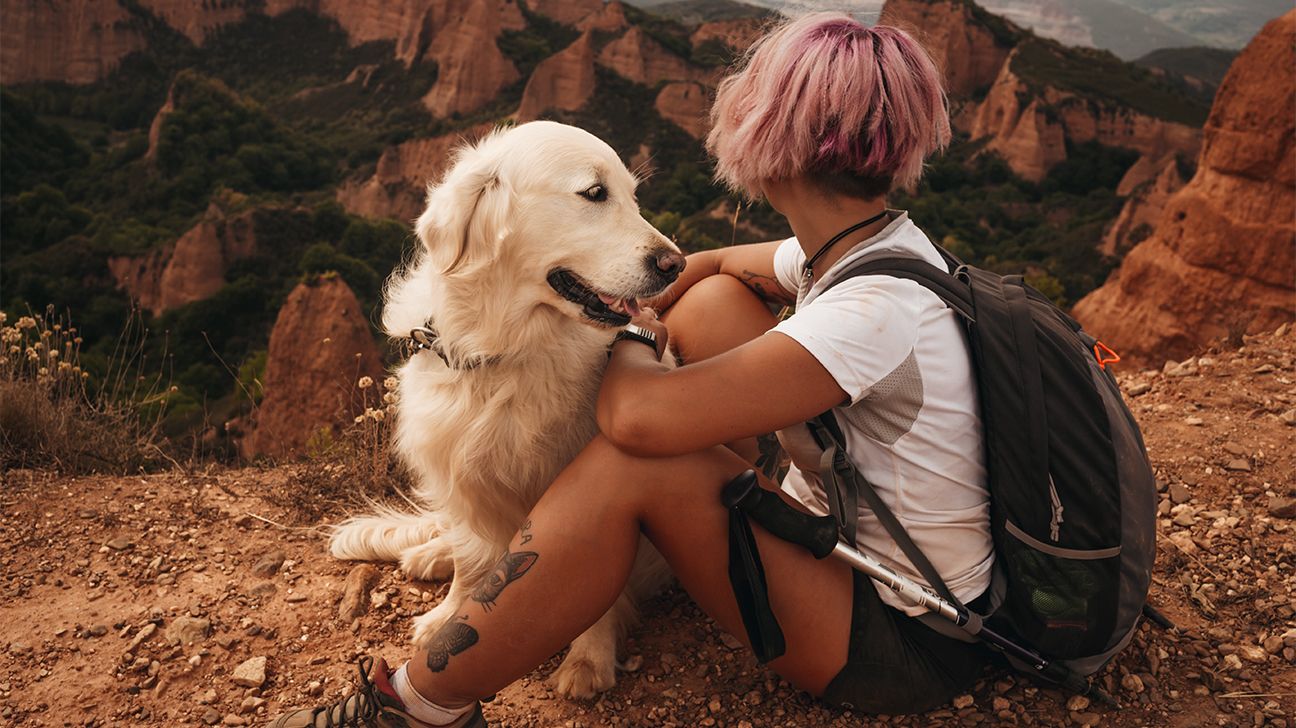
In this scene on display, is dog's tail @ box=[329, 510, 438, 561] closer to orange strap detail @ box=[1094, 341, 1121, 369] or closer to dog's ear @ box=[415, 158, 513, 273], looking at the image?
dog's ear @ box=[415, 158, 513, 273]

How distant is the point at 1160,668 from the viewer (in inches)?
94.0

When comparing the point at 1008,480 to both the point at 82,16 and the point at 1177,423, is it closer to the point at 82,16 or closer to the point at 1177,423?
the point at 1177,423

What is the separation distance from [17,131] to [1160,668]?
55.3 metres

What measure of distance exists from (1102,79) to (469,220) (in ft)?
195

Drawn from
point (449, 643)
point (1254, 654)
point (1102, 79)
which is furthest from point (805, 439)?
point (1102, 79)

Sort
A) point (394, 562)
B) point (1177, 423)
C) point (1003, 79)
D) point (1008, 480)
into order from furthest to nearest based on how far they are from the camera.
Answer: point (1003, 79) < point (1177, 423) < point (394, 562) < point (1008, 480)

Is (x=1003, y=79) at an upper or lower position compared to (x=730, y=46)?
lower

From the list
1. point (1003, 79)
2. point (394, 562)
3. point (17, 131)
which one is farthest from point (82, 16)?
point (394, 562)

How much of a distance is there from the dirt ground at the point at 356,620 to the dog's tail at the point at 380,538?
6 centimetres

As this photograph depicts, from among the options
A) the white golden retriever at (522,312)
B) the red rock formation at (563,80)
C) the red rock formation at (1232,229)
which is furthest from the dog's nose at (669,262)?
the red rock formation at (563,80)

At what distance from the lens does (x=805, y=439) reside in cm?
219

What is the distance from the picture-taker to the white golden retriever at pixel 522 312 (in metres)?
2.36

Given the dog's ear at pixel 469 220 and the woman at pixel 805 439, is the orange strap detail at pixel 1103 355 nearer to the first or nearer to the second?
the woman at pixel 805 439

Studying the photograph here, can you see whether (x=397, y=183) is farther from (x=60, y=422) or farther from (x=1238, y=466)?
(x=1238, y=466)
